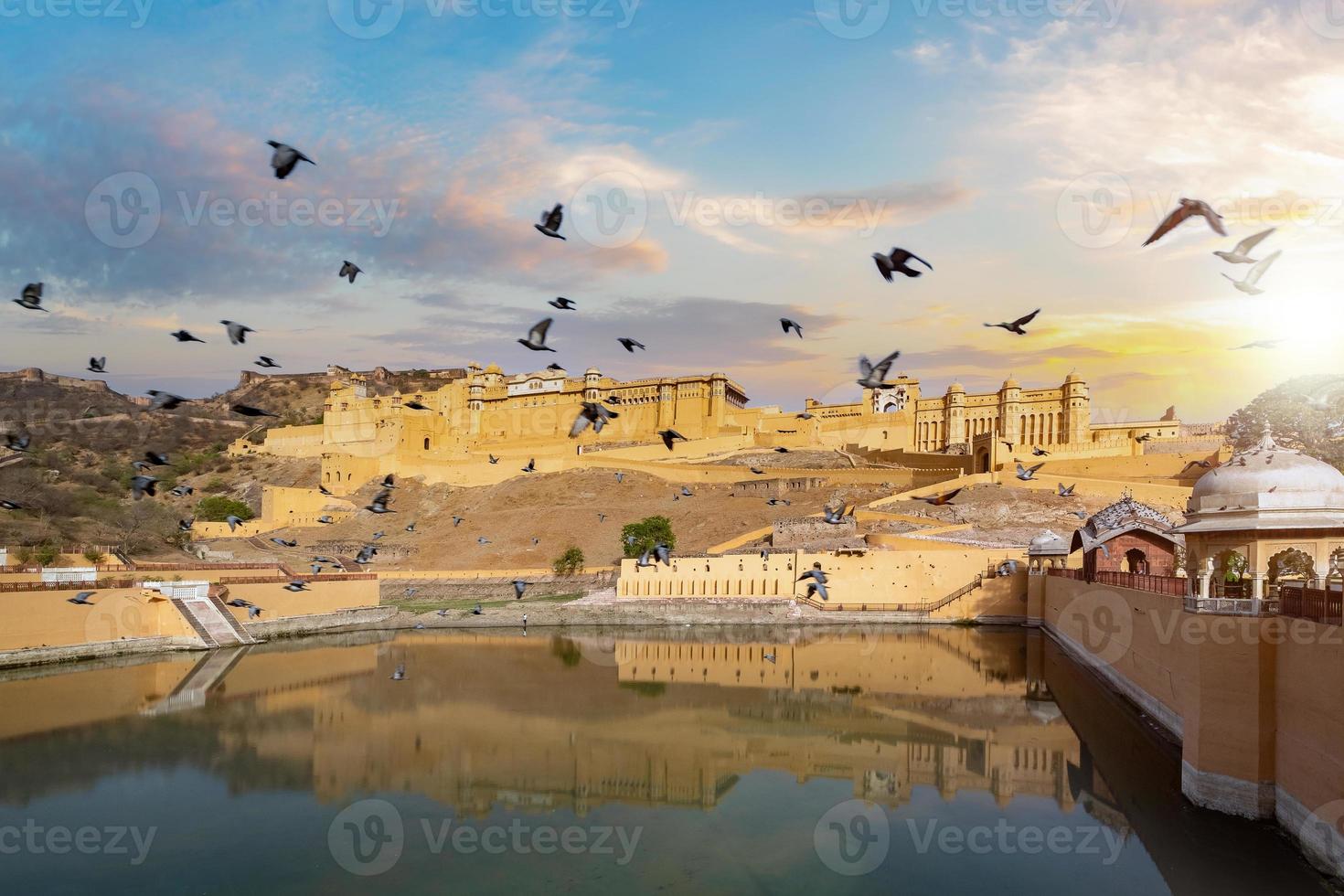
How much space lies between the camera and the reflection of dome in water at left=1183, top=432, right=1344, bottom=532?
37.4 feet

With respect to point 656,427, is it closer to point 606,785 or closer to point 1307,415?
point 1307,415

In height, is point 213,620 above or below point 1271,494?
below

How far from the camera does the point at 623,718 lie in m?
18.6

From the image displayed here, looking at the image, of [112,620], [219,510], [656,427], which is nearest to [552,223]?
[112,620]

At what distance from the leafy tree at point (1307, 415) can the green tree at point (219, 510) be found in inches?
1839

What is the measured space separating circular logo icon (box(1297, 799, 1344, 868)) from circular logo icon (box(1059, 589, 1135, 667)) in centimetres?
817

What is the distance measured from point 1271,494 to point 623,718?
478 inches

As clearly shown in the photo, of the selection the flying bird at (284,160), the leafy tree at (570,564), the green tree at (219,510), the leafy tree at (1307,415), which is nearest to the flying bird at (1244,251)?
the flying bird at (284,160)

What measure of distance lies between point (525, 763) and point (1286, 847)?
10466mm

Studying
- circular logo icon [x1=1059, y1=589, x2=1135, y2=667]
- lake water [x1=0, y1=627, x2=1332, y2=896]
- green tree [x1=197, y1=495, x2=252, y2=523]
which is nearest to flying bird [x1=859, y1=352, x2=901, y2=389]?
lake water [x1=0, y1=627, x2=1332, y2=896]

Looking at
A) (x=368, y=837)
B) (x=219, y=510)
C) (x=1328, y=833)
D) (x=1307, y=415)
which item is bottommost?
(x=368, y=837)

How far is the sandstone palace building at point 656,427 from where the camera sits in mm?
52406

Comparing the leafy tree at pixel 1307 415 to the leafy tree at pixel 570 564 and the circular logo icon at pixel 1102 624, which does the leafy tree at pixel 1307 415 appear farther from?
the leafy tree at pixel 570 564

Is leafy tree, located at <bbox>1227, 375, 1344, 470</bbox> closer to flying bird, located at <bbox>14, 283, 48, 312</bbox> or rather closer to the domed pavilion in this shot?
the domed pavilion
